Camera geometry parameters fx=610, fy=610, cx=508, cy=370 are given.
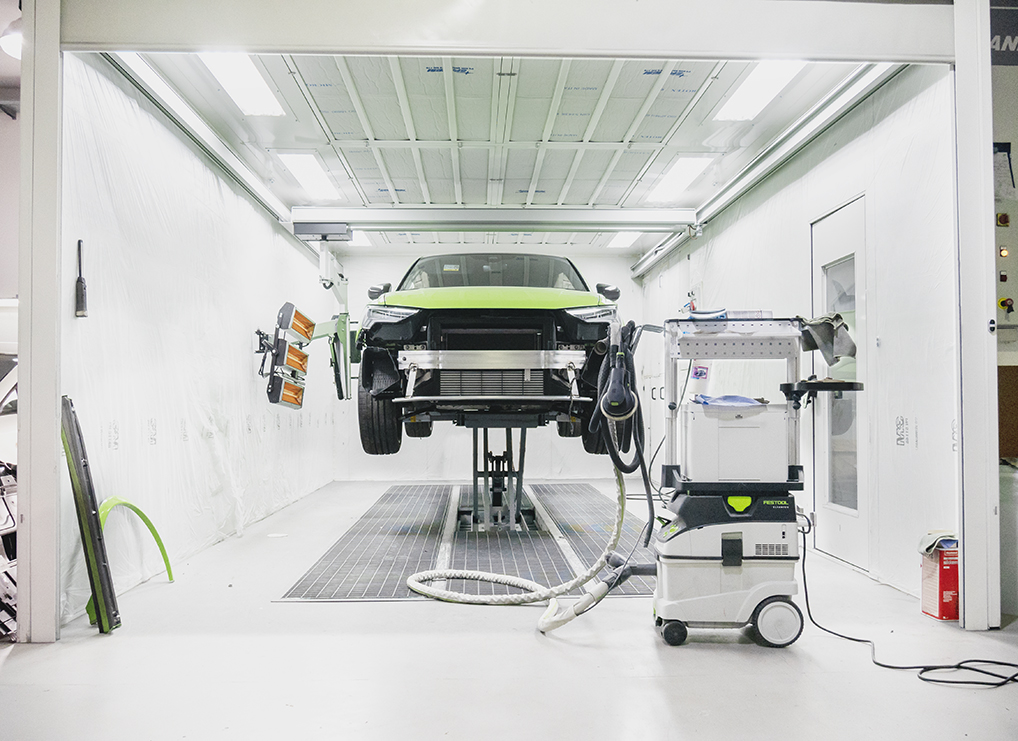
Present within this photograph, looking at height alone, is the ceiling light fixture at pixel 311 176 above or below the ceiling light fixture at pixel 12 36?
above

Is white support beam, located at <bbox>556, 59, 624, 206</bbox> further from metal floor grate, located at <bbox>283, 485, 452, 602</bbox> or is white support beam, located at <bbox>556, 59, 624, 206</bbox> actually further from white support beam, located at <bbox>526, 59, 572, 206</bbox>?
metal floor grate, located at <bbox>283, 485, 452, 602</bbox>

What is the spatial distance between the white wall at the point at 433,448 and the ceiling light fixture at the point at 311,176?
2.47 meters

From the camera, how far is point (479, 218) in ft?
Answer: 21.6

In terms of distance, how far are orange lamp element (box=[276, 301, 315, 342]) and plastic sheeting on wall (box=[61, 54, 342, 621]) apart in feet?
1.31

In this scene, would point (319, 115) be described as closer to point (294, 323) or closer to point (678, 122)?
point (294, 323)

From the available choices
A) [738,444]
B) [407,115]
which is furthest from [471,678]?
[407,115]

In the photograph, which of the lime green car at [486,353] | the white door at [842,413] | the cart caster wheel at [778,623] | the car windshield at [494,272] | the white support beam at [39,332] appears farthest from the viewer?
the car windshield at [494,272]

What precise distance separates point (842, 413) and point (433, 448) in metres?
6.05

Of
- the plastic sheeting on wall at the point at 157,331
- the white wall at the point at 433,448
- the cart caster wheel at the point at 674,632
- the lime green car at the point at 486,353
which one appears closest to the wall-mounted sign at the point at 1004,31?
the lime green car at the point at 486,353

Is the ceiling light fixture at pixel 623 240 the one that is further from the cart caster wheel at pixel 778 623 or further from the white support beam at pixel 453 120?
the cart caster wheel at pixel 778 623

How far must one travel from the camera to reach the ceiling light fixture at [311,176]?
18.7 feet

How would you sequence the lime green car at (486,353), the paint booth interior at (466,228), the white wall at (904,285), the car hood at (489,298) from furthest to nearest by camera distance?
the car hood at (489,298) < the lime green car at (486,353) < the paint booth interior at (466,228) < the white wall at (904,285)

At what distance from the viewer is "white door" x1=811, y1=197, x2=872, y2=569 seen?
12.8 ft

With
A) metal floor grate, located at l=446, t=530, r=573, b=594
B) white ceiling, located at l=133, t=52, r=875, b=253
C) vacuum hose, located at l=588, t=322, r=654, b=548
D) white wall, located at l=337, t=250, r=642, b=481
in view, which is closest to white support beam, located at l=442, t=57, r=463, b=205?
white ceiling, located at l=133, t=52, r=875, b=253
